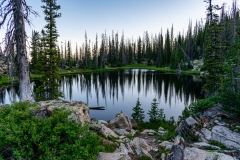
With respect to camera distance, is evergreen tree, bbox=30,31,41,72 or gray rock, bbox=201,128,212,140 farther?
evergreen tree, bbox=30,31,41,72

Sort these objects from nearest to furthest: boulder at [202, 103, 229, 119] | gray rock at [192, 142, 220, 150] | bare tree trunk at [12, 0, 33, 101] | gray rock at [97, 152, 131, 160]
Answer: gray rock at [97, 152, 131, 160] < gray rock at [192, 142, 220, 150] < bare tree trunk at [12, 0, 33, 101] < boulder at [202, 103, 229, 119]

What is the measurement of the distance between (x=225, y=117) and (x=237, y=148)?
2.64m

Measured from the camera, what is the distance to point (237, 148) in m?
5.84

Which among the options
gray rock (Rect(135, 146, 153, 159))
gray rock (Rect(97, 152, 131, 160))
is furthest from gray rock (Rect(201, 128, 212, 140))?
gray rock (Rect(97, 152, 131, 160))

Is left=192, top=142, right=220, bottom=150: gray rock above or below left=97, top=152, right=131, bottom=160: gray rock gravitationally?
below

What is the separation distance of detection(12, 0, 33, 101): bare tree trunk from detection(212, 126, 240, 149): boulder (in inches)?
370

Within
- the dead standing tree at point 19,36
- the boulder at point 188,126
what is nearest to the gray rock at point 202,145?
the boulder at point 188,126

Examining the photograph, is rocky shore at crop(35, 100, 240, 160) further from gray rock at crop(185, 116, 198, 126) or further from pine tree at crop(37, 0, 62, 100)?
pine tree at crop(37, 0, 62, 100)

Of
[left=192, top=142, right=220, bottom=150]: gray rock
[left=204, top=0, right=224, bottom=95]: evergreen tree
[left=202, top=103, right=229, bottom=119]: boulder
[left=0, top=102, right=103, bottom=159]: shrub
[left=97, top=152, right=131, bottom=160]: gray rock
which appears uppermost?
[left=204, top=0, right=224, bottom=95]: evergreen tree

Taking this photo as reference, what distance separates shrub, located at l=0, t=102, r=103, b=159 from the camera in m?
3.88

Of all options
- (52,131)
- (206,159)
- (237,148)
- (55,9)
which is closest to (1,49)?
(52,131)

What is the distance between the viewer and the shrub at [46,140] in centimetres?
388

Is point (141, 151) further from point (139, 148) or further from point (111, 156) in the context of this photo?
point (111, 156)

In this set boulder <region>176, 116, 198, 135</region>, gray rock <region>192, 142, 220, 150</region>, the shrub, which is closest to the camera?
the shrub
